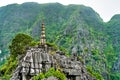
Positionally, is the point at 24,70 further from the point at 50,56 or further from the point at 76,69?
the point at 76,69

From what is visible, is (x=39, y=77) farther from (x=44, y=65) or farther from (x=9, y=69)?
(x=9, y=69)

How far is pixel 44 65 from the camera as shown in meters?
56.3

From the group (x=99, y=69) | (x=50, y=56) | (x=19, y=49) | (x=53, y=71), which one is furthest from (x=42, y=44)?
(x=99, y=69)

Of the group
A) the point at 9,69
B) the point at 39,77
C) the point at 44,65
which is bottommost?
the point at 9,69

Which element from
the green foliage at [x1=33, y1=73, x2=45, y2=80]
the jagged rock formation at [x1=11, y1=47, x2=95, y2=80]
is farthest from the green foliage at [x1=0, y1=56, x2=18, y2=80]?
the green foliage at [x1=33, y1=73, x2=45, y2=80]

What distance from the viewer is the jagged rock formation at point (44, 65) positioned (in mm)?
55188

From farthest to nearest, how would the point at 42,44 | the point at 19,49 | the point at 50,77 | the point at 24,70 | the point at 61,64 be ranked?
the point at 19,49, the point at 42,44, the point at 61,64, the point at 24,70, the point at 50,77

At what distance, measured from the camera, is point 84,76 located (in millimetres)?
60969

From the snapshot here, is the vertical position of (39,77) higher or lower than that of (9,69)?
higher

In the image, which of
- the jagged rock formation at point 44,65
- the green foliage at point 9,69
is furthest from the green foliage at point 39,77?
the green foliage at point 9,69

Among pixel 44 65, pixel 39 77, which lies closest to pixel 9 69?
pixel 44 65

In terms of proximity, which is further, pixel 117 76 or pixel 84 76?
pixel 117 76

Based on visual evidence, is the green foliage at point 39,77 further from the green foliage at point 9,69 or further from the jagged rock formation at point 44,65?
the green foliage at point 9,69

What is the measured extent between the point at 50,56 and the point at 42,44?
19.6ft
